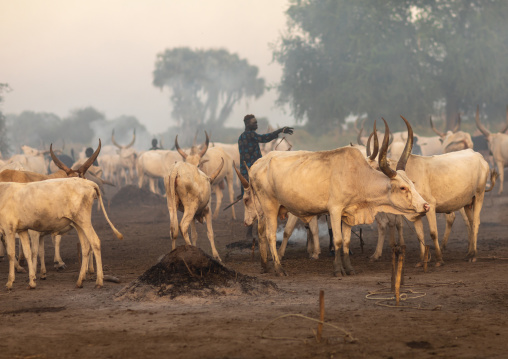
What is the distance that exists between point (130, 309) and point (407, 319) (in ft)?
9.68

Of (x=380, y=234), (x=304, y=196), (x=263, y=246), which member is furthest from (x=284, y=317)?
(x=380, y=234)

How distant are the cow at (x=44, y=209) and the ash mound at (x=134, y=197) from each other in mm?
15855

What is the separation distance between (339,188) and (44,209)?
401 centimetres

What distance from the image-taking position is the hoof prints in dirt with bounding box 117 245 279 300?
7840 mm

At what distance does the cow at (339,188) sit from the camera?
898 cm

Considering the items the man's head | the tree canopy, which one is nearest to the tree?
the tree canopy

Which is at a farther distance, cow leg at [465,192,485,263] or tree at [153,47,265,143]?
tree at [153,47,265,143]

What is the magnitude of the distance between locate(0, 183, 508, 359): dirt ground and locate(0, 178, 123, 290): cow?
0.66 metres

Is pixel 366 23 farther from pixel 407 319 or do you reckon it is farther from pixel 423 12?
pixel 407 319

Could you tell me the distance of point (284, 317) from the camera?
21.3ft

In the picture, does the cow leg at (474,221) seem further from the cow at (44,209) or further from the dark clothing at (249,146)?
the cow at (44,209)

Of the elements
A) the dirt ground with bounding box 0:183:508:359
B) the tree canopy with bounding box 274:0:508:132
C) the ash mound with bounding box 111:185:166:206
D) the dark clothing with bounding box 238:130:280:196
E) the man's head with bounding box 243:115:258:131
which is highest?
the tree canopy with bounding box 274:0:508:132

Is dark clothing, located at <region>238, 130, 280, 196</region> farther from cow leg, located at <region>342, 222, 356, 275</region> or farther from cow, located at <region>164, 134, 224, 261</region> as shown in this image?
cow leg, located at <region>342, 222, 356, 275</region>

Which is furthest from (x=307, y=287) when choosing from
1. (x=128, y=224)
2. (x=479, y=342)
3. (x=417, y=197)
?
(x=128, y=224)
